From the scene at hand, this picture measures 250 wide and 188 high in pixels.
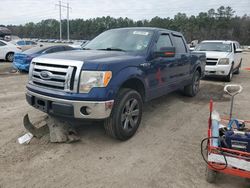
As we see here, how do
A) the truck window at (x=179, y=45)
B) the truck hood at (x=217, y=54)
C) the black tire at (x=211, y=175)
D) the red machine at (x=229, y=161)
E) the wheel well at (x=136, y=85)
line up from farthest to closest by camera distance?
the truck hood at (x=217, y=54)
the truck window at (x=179, y=45)
the wheel well at (x=136, y=85)
the black tire at (x=211, y=175)
the red machine at (x=229, y=161)

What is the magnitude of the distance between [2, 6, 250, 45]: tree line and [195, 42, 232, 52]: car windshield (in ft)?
206

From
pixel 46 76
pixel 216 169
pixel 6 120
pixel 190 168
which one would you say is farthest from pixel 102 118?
pixel 6 120

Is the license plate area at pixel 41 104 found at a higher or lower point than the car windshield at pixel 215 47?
lower

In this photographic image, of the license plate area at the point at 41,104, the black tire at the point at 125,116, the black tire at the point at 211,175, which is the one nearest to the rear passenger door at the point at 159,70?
the black tire at the point at 125,116

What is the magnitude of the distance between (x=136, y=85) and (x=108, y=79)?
0.94 metres

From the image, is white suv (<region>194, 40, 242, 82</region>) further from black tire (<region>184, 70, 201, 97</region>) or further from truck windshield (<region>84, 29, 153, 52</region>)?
truck windshield (<region>84, 29, 153, 52</region>)

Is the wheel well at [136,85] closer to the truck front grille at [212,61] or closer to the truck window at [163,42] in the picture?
the truck window at [163,42]

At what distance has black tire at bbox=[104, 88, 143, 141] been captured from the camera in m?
3.59

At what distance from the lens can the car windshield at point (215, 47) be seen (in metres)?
10.5

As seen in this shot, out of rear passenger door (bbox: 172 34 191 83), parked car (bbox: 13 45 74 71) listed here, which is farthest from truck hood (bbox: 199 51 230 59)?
parked car (bbox: 13 45 74 71)

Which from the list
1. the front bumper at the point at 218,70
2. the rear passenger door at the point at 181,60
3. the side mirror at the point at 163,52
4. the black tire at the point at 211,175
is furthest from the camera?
the front bumper at the point at 218,70

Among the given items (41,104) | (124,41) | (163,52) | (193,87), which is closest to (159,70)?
(163,52)

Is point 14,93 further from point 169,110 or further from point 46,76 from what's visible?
point 169,110

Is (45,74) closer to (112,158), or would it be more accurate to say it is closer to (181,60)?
(112,158)
